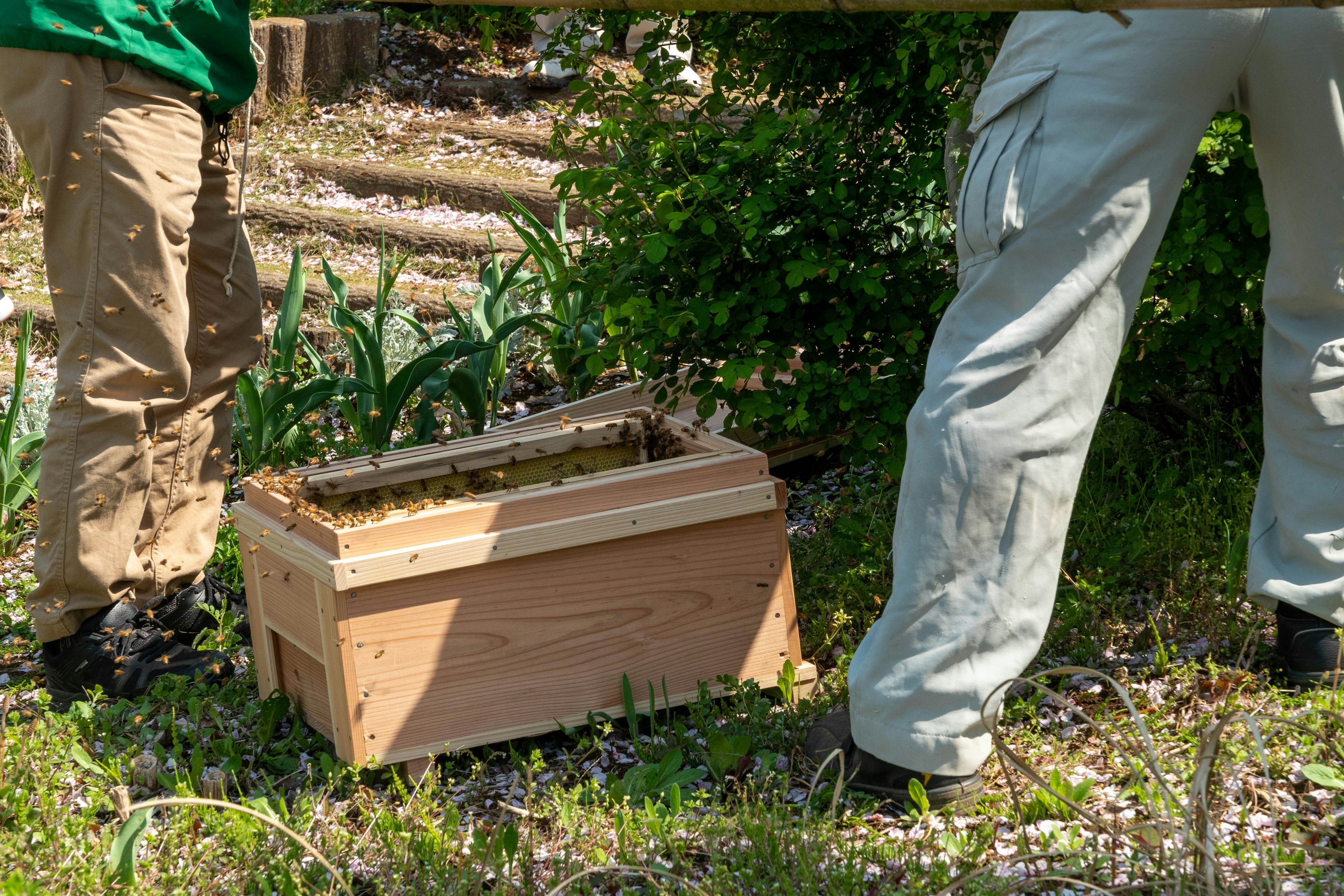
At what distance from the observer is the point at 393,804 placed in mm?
2051

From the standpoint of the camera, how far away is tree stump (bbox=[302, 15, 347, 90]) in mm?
6402

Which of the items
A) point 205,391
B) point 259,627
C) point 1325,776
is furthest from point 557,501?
point 1325,776

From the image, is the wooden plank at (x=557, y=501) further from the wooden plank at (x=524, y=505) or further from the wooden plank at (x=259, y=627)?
the wooden plank at (x=259, y=627)

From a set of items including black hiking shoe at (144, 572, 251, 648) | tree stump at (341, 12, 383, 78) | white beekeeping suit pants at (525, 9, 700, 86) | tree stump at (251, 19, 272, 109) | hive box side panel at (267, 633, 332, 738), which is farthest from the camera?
tree stump at (341, 12, 383, 78)

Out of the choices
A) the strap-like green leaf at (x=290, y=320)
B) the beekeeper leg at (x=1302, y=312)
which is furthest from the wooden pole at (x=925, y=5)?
the strap-like green leaf at (x=290, y=320)

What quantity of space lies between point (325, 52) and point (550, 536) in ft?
17.2

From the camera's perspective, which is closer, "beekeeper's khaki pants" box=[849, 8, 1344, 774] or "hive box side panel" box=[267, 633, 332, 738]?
"beekeeper's khaki pants" box=[849, 8, 1344, 774]

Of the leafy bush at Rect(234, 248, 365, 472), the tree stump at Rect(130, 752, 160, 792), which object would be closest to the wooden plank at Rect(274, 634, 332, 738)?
the tree stump at Rect(130, 752, 160, 792)

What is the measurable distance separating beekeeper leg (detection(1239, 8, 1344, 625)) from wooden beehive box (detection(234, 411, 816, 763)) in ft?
2.91

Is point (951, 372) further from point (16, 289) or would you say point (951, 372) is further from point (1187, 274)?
point (16, 289)

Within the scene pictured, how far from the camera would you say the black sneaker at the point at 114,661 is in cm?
245

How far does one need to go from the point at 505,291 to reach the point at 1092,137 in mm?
2317

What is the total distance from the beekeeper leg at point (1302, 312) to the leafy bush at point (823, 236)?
1.50ft

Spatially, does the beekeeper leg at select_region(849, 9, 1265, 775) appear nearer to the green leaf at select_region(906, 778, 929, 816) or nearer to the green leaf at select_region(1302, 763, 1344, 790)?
the green leaf at select_region(906, 778, 929, 816)
